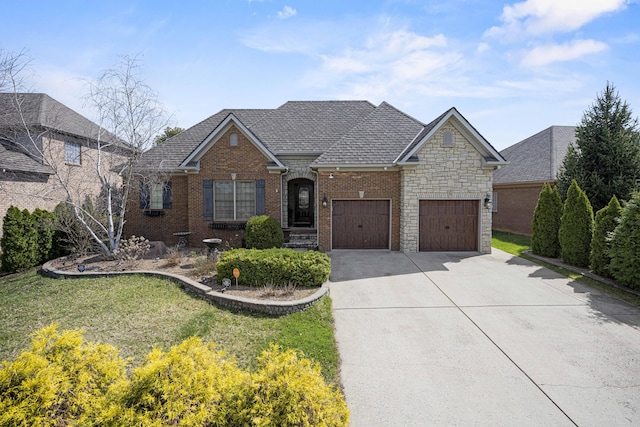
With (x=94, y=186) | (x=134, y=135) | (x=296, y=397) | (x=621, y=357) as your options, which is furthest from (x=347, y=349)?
(x=94, y=186)

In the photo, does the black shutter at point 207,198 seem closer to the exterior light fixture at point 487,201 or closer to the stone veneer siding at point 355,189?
the stone veneer siding at point 355,189

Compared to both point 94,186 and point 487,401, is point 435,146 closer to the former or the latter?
point 487,401

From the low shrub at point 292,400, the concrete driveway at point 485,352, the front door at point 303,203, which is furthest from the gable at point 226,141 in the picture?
the low shrub at point 292,400

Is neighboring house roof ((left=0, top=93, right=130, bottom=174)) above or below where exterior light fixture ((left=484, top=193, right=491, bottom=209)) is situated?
above

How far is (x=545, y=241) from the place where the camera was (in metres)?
12.4

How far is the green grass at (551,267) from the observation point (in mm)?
7992

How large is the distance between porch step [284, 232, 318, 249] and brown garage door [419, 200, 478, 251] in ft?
15.4

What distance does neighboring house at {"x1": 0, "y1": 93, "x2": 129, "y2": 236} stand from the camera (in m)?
10.6

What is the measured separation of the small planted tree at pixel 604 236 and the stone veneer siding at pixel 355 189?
6368 millimetres

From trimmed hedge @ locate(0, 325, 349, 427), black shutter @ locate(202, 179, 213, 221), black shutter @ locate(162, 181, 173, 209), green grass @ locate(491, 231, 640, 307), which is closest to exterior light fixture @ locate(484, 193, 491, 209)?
green grass @ locate(491, 231, 640, 307)

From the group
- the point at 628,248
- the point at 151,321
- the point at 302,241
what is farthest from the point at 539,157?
the point at 151,321

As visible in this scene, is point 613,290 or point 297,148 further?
point 297,148

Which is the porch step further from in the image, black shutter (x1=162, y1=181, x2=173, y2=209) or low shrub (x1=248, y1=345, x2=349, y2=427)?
low shrub (x1=248, y1=345, x2=349, y2=427)

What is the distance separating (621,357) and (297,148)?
42.4 feet
